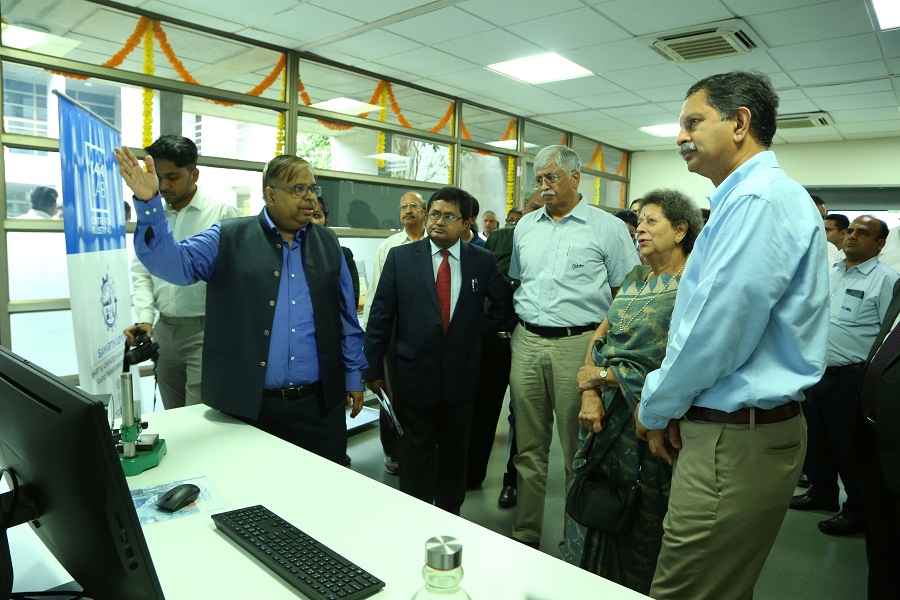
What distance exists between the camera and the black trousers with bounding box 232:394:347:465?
1931 millimetres

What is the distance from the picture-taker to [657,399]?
1.50 meters

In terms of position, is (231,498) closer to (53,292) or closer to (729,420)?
(729,420)

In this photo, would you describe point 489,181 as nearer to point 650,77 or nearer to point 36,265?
point 650,77

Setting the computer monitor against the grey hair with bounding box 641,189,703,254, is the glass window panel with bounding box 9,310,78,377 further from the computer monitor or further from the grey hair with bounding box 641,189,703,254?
the grey hair with bounding box 641,189,703,254

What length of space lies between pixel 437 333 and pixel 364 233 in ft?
9.54

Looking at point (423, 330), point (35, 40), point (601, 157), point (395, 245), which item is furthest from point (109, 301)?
point (601, 157)

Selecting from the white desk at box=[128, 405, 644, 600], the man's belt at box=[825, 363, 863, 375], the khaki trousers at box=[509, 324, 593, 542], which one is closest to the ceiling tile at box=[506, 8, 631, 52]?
the khaki trousers at box=[509, 324, 593, 542]

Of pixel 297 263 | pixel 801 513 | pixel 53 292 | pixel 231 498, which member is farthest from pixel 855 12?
pixel 53 292

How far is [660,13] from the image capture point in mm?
3730

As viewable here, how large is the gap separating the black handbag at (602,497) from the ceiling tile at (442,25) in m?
2.99

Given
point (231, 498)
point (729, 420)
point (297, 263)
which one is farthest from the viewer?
point (297, 263)

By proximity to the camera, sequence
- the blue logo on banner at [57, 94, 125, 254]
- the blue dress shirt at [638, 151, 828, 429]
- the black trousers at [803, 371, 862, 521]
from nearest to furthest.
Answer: the blue dress shirt at [638, 151, 828, 429] < the blue logo on banner at [57, 94, 125, 254] < the black trousers at [803, 371, 862, 521]

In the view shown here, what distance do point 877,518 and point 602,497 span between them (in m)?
0.95

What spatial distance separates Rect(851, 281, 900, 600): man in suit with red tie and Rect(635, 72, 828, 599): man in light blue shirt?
0.49m
